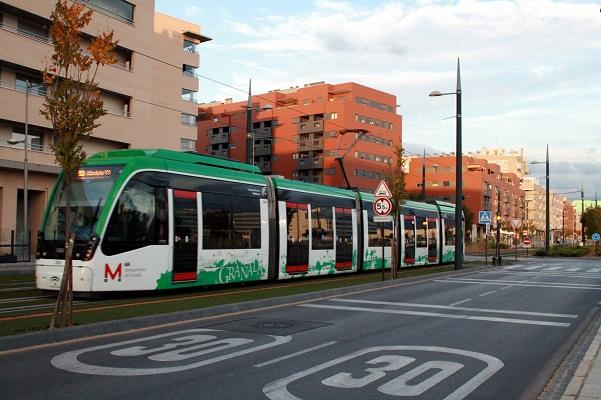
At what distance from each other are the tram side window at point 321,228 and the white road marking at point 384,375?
1217 centimetres

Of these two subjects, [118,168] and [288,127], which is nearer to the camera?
[118,168]

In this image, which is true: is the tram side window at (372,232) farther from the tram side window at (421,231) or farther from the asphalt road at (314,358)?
the asphalt road at (314,358)

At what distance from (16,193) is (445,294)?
29.0 metres

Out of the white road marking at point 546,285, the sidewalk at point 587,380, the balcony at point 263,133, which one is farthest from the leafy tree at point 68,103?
the balcony at point 263,133

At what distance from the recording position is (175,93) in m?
52.8

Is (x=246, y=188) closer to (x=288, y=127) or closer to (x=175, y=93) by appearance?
(x=175, y=93)

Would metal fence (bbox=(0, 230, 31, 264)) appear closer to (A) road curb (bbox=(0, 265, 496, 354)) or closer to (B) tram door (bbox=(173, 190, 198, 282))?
(B) tram door (bbox=(173, 190, 198, 282))

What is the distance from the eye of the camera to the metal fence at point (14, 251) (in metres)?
29.7

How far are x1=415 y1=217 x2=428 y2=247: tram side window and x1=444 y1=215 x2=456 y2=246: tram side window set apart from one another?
3203 millimetres

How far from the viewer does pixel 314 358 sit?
26.5 feet

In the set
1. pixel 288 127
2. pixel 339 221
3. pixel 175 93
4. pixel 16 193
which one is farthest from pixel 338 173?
pixel 339 221

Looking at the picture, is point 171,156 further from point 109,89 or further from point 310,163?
point 310,163

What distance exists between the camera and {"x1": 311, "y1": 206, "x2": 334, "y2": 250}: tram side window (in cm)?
2112

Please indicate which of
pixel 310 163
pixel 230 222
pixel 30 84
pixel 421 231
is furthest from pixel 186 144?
pixel 230 222
